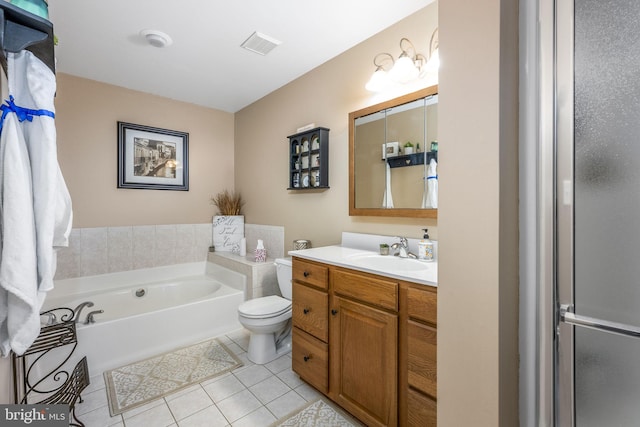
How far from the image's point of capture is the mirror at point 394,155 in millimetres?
1822

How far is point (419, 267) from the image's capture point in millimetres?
1662

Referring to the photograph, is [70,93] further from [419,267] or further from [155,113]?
[419,267]

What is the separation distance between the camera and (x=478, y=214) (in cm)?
85

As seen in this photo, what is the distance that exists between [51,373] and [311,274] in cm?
171

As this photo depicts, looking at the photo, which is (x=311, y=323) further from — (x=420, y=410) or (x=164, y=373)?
(x=164, y=373)

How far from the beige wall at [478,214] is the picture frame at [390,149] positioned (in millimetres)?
1069

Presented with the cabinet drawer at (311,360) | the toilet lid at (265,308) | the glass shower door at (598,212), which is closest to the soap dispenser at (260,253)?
the toilet lid at (265,308)

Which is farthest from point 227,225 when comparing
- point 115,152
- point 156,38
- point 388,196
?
point 388,196

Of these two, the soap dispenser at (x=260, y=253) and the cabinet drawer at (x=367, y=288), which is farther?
the soap dispenser at (x=260, y=253)

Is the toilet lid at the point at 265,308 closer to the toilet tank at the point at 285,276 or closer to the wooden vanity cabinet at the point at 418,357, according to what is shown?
the toilet tank at the point at 285,276

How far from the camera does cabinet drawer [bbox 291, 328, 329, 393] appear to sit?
5.71 feet

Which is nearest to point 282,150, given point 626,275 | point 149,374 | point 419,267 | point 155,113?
point 155,113

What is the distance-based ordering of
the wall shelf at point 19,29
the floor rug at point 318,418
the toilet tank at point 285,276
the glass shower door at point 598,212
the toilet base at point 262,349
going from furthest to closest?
the toilet tank at point 285,276 → the toilet base at point 262,349 → the floor rug at point 318,418 → the glass shower door at point 598,212 → the wall shelf at point 19,29

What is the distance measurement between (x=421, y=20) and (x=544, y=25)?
1.15 meters
